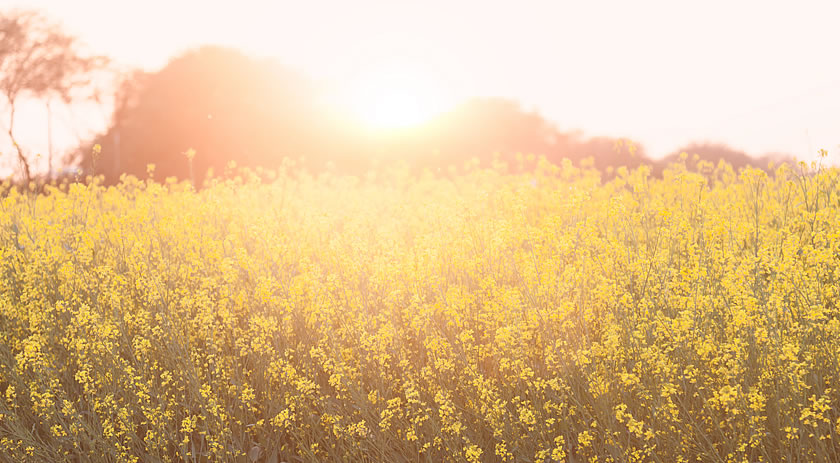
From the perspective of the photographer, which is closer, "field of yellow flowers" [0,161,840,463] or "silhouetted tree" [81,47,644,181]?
"field of yellow flowers" [0,161,840,463]

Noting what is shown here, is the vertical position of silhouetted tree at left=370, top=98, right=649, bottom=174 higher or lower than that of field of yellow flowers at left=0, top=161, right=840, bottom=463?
higher

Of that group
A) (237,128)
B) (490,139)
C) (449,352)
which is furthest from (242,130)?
(449,352)

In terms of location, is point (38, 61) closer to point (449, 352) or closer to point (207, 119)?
point (207, 119)

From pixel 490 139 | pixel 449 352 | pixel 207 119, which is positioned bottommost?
pixel 449 352

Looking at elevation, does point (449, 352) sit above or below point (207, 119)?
below

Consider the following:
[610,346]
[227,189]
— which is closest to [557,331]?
[610,346]

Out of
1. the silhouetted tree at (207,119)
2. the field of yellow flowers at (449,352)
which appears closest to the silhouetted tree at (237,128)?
the silhouetted tree at (207,119)

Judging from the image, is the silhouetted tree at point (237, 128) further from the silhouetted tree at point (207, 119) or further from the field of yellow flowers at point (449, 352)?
the field of yellow flowers at point (449, 352)

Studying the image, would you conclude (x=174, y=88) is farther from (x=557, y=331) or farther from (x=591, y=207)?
(x=557, y=331)

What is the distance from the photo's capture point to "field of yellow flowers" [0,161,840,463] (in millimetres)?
2766

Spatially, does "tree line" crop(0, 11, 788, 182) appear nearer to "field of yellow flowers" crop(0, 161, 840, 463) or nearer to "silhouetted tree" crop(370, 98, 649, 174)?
"silhouetted tree" crop(370, 98, 649, 174)

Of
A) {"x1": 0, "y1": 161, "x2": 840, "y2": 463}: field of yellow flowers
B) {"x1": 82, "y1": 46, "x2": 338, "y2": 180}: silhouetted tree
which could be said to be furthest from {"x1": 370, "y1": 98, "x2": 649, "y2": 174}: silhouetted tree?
{"x1": 0, "y1": 161, "x2": 840, "y2": 463}: field of yellow flowers

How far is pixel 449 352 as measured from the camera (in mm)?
3350

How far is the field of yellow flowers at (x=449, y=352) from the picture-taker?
2766 millimetres
